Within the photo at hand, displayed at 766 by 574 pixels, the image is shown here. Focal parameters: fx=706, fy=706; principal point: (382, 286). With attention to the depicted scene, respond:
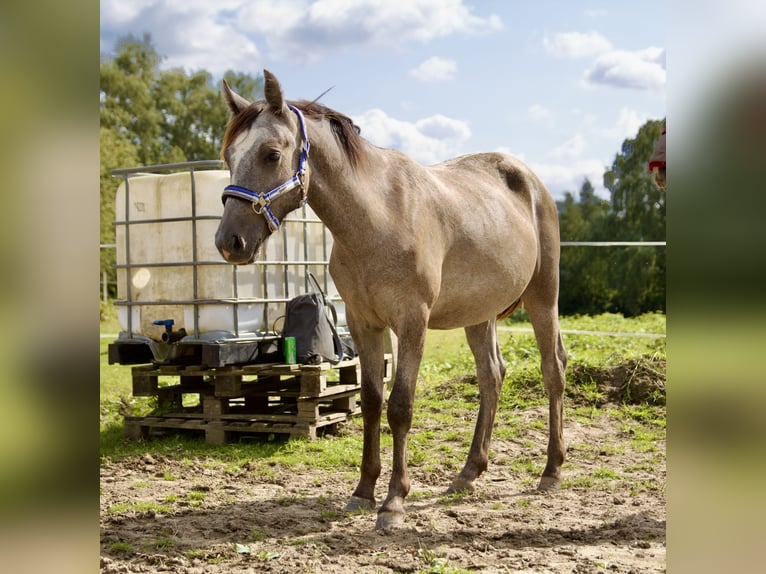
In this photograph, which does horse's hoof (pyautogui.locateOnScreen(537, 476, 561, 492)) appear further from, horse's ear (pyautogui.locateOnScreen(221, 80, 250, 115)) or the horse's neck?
horse's ear (pyautogui.locateOnScreen(221, 80, 250, 115))

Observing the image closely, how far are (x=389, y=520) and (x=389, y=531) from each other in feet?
0.28

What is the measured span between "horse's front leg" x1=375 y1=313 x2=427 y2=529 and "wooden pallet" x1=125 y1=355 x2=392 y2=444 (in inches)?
83.7

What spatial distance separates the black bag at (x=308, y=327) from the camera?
6.21 meters

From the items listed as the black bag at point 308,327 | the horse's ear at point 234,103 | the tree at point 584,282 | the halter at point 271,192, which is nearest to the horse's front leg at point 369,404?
the halter at point 271,192

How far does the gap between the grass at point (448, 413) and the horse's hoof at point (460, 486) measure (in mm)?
584

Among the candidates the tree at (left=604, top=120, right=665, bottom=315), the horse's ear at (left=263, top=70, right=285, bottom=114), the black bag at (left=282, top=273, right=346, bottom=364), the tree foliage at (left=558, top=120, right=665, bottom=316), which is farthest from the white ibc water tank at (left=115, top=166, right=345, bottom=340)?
the tree at (left=604, top=120, right=665, bottom=315)

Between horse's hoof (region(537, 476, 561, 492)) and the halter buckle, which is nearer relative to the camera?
the halter buckle

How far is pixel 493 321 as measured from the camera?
17.2 ft

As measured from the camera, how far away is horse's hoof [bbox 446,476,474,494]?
4.70 m

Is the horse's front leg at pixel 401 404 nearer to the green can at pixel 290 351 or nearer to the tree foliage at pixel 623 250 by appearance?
the green can at pixel 290 351

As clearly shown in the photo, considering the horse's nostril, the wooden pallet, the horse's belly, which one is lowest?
the wooden pallet

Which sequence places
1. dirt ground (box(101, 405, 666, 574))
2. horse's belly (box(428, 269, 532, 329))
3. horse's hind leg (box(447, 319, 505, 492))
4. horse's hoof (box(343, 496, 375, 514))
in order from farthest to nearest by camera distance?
horse's hind leg (box(447, 319, 505, 492)) → horse's belly (box(428, 269, 532, 329)) → horse's hoof (box(343, 496, 375, 514)) → dirt ground (box(101, 405, 666, 574))
